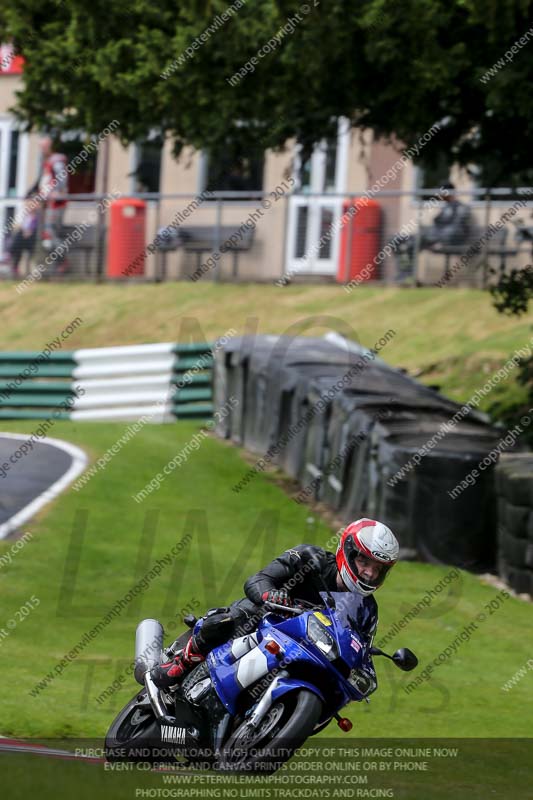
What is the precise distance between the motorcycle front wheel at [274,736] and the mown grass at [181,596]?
56.4 inches

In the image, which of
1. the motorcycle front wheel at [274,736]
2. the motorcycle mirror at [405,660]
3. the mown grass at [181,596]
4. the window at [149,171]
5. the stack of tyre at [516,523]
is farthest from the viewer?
the window at [149,171]

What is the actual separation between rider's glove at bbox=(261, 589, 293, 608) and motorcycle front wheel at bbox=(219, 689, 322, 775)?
447mm

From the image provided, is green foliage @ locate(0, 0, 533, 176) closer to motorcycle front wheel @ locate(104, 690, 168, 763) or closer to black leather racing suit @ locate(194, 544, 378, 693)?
black leather racing suit @ locate(194, 544, 378, 693)

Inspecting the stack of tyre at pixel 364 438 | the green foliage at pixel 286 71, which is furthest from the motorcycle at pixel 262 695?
the green foliage at pixel 286 71

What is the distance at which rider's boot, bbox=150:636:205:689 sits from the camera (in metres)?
7.00

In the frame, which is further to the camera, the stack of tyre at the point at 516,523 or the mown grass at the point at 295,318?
the mown grass at the point at 295,318

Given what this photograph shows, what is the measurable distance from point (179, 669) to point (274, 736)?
2.89 feet

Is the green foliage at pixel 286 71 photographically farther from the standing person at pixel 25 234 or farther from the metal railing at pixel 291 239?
the standing person at pixel 25 234

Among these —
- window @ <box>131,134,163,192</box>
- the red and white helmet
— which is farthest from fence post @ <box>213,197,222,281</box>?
the red and white helmet

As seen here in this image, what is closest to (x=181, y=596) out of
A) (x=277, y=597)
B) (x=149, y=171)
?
(x=277, y=597)

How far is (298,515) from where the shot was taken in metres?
14.5

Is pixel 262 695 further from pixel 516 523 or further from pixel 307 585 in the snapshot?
pixel 516 523

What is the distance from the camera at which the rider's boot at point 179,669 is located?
700 cm

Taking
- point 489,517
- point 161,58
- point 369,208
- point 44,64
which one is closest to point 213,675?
point 489,517
